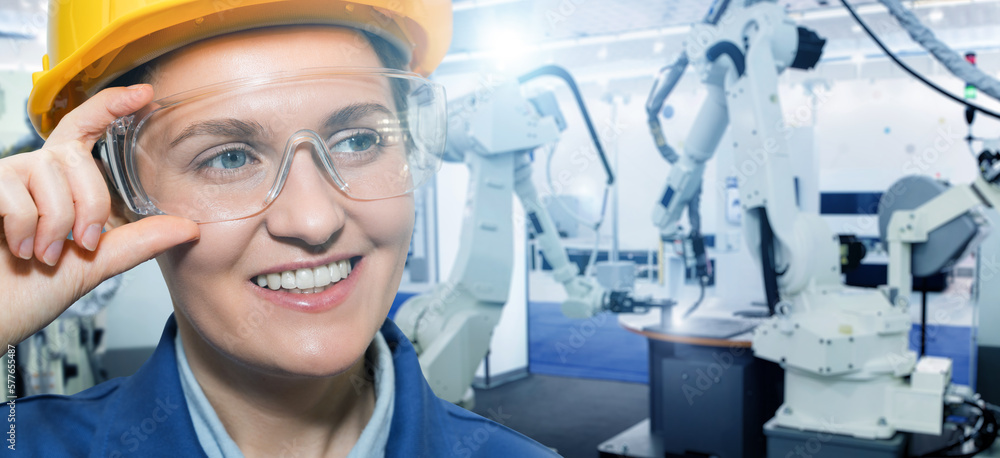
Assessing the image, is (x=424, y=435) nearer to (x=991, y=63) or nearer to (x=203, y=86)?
(x=203, y=86)

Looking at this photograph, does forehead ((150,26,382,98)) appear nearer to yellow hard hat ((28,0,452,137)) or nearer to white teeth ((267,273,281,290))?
yellow hard hat ((28,0,452,137))

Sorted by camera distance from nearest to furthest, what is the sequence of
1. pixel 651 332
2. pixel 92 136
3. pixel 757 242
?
pixel 92 136
pixel 757 242
pixel 651 332

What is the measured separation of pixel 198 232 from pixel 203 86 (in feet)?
0.71

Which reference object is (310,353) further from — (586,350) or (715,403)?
(586,350)

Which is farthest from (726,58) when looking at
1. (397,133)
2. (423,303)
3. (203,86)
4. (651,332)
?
(203,86)

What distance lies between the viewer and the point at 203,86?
2.97 feet

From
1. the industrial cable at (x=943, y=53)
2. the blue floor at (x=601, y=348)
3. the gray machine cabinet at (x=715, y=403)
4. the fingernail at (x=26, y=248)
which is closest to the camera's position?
the fingernail at (x=26, y=248)

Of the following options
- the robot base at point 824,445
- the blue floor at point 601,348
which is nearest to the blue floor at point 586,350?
the blue floor at point 601,348

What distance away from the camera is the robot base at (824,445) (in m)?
3.58

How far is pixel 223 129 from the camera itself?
891mm

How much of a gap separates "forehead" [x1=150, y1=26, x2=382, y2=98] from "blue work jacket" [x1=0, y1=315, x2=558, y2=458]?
19.4 inches

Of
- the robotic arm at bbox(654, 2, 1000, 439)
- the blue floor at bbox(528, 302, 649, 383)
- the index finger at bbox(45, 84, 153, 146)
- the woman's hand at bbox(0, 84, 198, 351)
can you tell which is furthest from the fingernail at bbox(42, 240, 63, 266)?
the blue floor at bbox(528, 302, 649, 383)

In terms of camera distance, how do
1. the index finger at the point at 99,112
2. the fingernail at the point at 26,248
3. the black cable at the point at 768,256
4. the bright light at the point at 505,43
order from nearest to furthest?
the fingernail at the point at 26,248
the index finger at the point at 99,112
the black cable at the point at 768,256
the bright light at the point at 505,43

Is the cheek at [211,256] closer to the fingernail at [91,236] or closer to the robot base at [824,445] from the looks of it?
the fingernail at [91,236]
